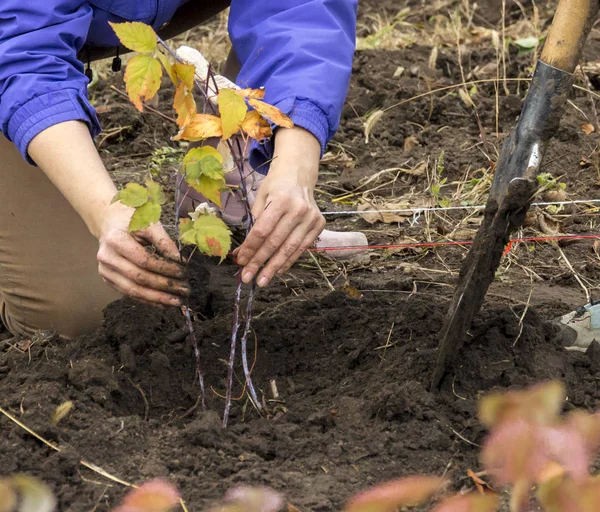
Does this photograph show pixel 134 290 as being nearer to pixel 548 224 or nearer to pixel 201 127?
pixel 201 127

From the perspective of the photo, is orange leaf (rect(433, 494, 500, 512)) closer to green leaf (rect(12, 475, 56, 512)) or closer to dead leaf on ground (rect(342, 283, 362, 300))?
green leaf (rect(12, 475, 56, 512))

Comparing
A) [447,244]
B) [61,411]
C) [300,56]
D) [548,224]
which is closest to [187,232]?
[61,411]

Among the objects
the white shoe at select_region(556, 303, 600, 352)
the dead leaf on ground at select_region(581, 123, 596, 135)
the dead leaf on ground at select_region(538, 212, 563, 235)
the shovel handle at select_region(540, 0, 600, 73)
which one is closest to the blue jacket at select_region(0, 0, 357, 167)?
the shovel handle at select_region(540, 0, 600, 73)

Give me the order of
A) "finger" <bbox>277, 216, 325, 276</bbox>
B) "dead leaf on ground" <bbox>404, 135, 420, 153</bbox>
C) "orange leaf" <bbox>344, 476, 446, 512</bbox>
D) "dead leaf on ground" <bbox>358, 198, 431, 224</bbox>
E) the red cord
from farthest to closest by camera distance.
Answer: "dead leaf on ground" <bbox>404, 135, 420, 153</bbox> < "dead leaf on ground" <bbox>358, 198, 431, 224</bbox> < the red cord < "finger" <bbox>277, 216, 325, 276</bbox> < "orange leaf" <bbox>344, 476, 446, 512</bbox>

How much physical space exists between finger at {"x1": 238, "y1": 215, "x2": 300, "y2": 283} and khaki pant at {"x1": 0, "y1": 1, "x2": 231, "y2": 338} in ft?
2.85

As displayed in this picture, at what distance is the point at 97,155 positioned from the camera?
6.50 ft

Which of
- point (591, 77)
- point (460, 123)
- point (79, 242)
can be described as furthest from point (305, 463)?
point (591, 77)

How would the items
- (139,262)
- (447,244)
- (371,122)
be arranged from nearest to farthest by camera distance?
(139,262)
(447,244)
(371,122)

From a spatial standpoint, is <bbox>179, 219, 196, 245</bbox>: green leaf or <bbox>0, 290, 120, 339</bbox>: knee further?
<bbox>0, 290, 120, 339</bbox>: knee

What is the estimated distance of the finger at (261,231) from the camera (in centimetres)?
180

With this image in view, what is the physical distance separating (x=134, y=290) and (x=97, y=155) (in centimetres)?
41

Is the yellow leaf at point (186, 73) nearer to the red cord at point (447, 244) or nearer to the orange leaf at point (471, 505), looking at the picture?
the orange leaf at point (471, 505)

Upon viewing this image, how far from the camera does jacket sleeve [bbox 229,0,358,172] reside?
2.10 m

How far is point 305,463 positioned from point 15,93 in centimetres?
114
